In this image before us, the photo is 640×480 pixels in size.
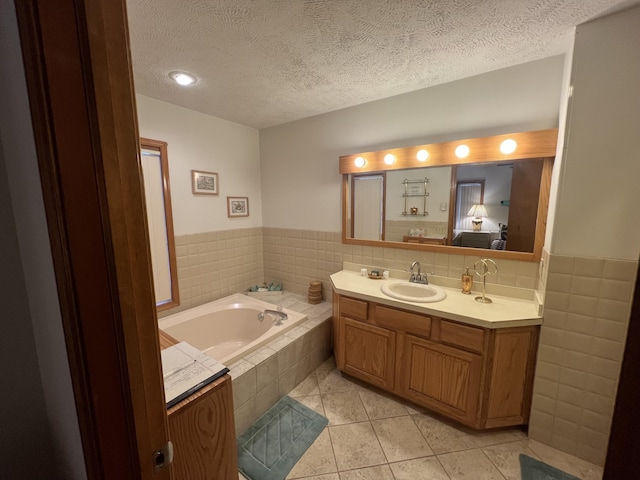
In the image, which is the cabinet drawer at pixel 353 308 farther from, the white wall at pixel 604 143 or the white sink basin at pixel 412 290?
the white wall at pixel 604 143

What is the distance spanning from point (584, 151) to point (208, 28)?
209 centimetres

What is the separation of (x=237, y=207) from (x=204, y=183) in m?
0.45

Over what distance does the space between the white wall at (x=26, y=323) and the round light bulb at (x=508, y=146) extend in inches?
88.9

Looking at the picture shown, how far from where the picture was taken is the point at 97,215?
1.59 feet

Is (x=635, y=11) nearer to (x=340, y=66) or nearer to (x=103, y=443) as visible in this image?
(x=340, y=66)

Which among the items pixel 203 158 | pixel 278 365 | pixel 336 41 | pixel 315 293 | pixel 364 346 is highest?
pixel 336 41

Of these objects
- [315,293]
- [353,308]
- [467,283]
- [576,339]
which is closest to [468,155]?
[467,283]

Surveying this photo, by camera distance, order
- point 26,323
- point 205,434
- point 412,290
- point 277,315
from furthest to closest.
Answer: point 277,315
point 412,290
point 205,434
point 26,323

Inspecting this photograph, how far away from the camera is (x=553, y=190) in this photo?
5.18 feet

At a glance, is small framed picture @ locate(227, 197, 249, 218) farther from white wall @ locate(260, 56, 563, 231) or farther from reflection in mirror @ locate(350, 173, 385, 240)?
reflection in mirror @ locate(350, 173, 385, 240)

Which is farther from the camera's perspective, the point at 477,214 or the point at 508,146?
the point at 477,214

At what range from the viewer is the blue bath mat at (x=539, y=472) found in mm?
1428

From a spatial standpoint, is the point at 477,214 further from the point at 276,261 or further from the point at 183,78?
the point at 183,78

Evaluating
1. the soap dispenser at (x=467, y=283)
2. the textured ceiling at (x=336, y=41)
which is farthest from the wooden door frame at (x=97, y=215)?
the soap dispenser at (x=467, y=283)
